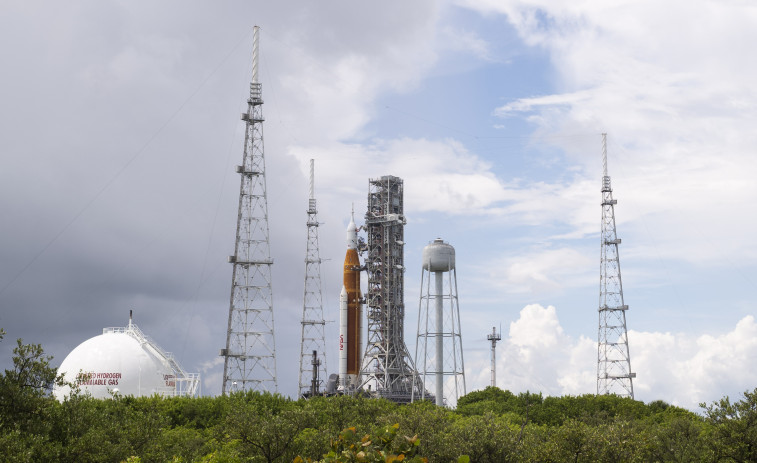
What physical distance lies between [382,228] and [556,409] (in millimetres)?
39242

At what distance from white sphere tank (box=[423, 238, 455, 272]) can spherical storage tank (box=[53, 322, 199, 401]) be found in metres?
29.6

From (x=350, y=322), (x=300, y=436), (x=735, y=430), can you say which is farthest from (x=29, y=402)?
(x=350, y=322)

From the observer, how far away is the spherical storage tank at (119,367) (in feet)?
254

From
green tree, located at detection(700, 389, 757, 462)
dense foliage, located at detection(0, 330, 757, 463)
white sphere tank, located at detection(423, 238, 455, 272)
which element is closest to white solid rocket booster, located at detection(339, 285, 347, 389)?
white sphere tank, located at detection(423, 238, 455, 272)

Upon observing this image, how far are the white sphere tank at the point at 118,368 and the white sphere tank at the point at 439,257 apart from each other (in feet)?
103

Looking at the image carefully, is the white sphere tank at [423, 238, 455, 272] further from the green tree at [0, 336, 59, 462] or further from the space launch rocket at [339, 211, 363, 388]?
the green tree at [0, 336, 59, 462]

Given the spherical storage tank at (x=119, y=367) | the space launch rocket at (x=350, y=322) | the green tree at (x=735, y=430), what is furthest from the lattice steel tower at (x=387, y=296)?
the green tree at (x=735, y=430)

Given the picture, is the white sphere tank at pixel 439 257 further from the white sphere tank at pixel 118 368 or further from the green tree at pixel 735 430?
the green tree at pixel 735 430

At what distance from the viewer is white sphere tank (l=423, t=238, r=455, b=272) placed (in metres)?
92.7

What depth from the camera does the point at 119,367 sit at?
7812 centimetres

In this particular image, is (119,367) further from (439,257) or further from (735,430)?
(735,430)

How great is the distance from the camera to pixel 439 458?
1731 inches

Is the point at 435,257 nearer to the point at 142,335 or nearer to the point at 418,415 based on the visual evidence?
Answer: the point at 142,335

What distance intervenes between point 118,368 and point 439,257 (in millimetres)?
37585
